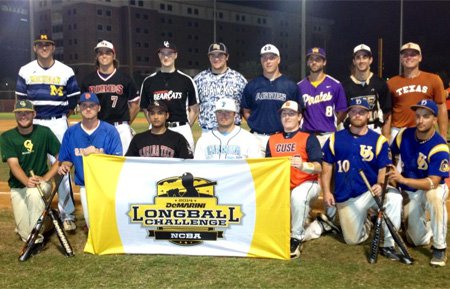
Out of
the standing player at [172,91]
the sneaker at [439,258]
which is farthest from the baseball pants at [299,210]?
the standing player at [172,91]

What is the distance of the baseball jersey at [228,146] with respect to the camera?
591 cm

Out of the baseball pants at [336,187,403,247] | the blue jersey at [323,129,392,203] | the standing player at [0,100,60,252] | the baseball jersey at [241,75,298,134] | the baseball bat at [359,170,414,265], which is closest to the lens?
the baseball bat at [359,170,414,265]

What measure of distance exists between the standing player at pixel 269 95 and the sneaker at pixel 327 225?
4.03 ft

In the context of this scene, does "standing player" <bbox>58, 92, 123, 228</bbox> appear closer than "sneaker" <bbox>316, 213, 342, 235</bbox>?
Yes

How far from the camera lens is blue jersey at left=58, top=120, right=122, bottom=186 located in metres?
6.14

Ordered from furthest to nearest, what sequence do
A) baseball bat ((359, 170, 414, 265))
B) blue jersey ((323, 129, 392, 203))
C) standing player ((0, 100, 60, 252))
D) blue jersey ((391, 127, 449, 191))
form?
standing player ((0, 100, 60, 252)) → blue jersey ((323, 129, 392, 203)) → blue jersey ((391, 127, 449, 191)) → baseball bat ((359, 170, 414, 265))

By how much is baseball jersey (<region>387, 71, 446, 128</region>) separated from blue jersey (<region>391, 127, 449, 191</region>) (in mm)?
966

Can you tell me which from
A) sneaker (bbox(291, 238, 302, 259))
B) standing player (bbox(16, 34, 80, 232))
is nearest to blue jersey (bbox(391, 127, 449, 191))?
sneaker (bbox(291, 238, 302, 259))

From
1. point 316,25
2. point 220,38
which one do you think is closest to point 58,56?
point 220,38

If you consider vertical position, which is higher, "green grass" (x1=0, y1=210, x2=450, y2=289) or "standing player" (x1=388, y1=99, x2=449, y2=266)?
"standing player" (x1=388, y1=99, x2=449, y2=266)

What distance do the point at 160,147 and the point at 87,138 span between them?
1.06m

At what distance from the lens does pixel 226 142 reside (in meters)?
5.95

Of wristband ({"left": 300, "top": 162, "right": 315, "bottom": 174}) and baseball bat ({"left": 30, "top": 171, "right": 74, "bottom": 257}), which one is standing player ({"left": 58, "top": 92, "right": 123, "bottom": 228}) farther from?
wristband ({"left": 300, "top": 162, "right": 315, "bottom": 174})

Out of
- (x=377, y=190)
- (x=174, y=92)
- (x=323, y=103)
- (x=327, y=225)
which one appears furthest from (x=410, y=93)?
(x=174, y=92)
